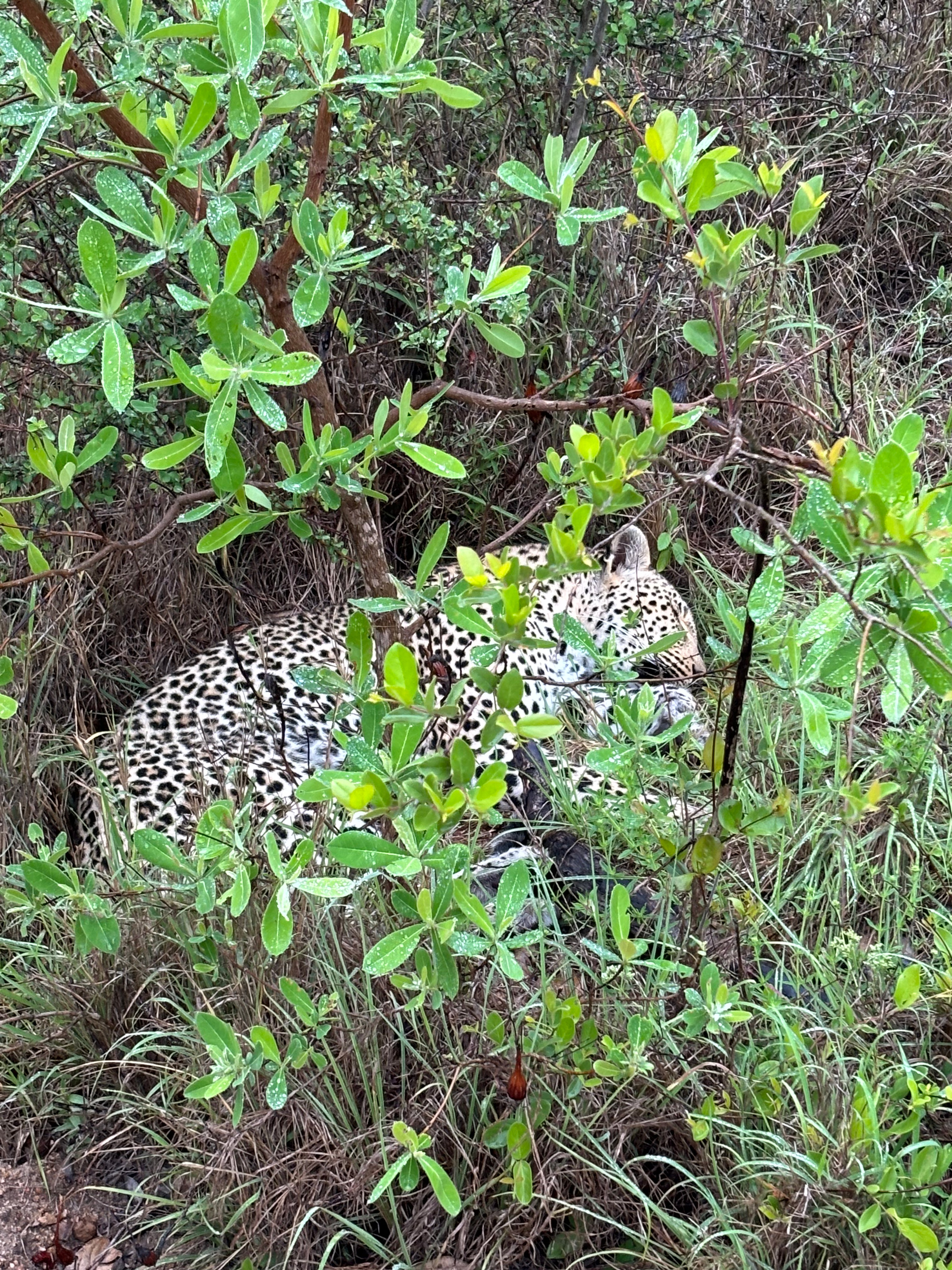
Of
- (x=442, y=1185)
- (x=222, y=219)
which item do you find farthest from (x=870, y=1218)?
(x=222, y=219)

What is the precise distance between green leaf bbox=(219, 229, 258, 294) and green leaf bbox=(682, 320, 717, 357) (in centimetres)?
84

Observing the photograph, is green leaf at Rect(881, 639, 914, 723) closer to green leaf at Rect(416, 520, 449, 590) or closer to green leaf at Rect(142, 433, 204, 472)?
green leaf at Rect(416, 520, 449, 590)

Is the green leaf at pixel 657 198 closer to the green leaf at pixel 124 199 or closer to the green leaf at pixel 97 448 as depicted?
the green leaf at pixel 124 199

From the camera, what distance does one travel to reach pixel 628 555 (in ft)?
15.6

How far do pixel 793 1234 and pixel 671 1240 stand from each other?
24cm

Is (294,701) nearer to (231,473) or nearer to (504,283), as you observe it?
(231,473)

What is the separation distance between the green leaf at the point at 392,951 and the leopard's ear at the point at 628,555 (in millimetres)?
2764

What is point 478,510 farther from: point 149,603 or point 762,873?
point 762,873

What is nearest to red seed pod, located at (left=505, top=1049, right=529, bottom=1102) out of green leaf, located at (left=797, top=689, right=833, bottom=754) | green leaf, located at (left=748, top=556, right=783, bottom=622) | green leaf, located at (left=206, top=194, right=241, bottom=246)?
green leaf, located at (left=797, top=689, right=833, bottom=754)

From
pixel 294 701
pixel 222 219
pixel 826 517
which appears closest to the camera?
pixel 826 517

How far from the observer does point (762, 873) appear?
138 inches

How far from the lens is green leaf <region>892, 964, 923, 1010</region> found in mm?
2480

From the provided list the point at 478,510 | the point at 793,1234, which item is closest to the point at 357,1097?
the point at 793,1234

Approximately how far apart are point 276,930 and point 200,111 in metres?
1.40
